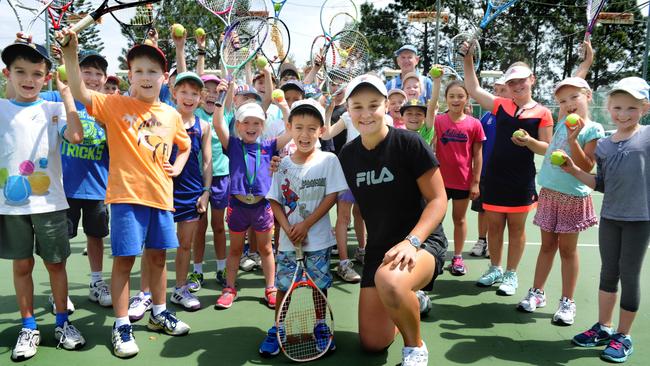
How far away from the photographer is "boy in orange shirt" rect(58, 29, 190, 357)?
10.2 feet

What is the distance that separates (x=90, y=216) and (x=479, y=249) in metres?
4.00

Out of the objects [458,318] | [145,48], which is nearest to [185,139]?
[145,48]


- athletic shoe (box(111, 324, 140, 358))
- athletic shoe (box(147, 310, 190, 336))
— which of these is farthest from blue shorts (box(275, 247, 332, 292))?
athletic shoe (box(111, 324, 140, 358))

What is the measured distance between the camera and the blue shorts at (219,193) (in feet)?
14.5

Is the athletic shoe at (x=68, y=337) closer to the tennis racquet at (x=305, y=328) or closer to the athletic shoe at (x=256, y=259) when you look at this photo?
the tennis racquet at (x=305, y=328)

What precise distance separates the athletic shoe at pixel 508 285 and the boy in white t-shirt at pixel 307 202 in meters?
1.78

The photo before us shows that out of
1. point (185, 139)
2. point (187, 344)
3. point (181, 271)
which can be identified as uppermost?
point (185, 139)

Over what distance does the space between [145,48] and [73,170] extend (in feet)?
4.00

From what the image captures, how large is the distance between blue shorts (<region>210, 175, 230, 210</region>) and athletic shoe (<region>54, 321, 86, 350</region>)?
61.9 inches

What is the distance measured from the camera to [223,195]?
14.8 feet

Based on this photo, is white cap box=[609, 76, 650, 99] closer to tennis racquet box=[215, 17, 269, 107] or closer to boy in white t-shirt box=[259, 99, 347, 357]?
boy in white t-shirt box=[259, 99, 347, 357]

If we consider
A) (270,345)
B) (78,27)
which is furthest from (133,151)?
(270,345)

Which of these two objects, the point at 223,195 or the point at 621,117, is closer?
the point at 621,117

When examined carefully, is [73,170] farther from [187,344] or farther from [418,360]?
[418,360]
